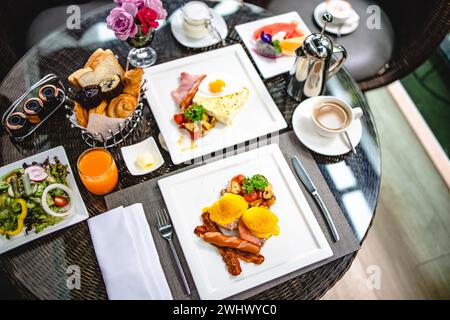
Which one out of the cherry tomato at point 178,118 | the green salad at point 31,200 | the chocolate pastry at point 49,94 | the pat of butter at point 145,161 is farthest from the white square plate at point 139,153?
the chocolate pastry at point 49,94

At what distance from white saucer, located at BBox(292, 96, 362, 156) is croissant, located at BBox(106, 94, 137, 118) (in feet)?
1.95

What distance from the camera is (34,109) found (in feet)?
4.69

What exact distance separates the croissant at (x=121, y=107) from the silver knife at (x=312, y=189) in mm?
599

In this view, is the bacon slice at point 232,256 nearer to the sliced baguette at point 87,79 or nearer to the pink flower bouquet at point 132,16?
the sliced baguette at point 87,79

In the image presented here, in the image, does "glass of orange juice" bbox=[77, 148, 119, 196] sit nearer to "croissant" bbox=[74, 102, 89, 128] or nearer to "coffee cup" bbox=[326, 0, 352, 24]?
"croissant" bbox=[74, 102, 89, 128]

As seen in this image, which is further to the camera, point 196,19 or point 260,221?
point 196,19

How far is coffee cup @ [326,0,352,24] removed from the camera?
1.96 m

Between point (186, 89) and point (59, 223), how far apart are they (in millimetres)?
662

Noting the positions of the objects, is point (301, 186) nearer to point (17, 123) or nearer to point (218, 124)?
point (218, 124)

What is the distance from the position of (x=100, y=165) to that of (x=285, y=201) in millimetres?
630

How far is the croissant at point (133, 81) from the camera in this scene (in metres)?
1.41

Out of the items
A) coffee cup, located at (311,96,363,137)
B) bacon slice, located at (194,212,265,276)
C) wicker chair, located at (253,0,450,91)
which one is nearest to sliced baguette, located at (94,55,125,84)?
bacon slice, located at (194,212,265,276)

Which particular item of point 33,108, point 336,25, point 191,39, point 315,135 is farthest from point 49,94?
point 336,25

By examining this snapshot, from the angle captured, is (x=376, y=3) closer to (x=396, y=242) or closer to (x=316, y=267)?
(x=396, y=242)
